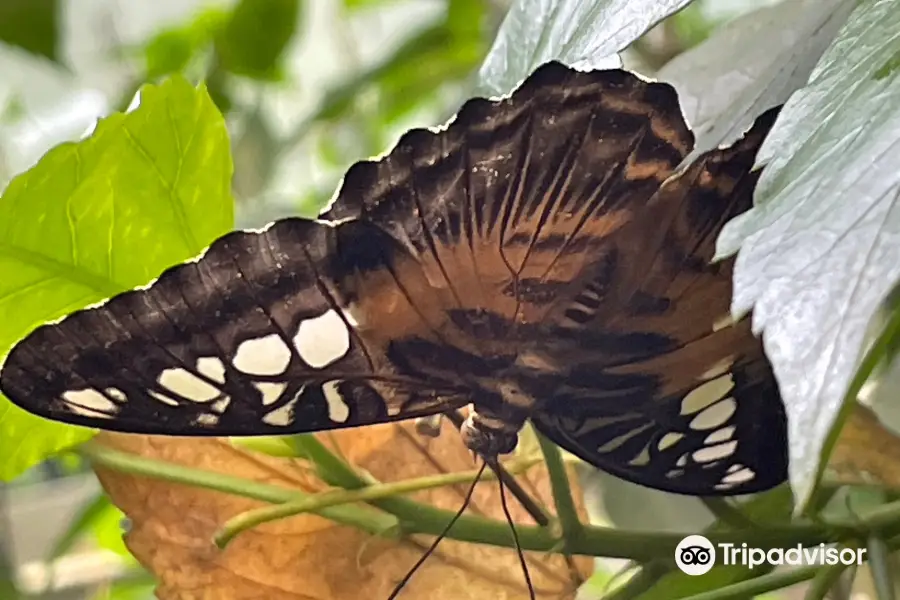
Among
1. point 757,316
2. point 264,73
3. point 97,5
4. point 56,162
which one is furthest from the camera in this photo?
point 97,5

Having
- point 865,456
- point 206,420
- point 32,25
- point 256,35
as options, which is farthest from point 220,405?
point 256,35

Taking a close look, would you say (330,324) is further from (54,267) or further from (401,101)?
(401,101)

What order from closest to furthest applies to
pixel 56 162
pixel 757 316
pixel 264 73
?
1. pixel 757 316
2. pixel 56 162
3. pixel 264 73

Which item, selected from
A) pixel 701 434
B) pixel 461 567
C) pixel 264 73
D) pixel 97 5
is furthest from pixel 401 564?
pixel 97 5

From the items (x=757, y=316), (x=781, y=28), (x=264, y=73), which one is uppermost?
(x=264, y=73)

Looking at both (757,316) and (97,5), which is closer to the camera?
(757,316)

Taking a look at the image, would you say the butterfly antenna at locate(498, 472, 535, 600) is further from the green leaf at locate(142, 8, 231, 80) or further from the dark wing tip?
the green leaf at locate(142, 8, 231, 80)

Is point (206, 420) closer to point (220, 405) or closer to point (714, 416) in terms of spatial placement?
point (220, 405)
